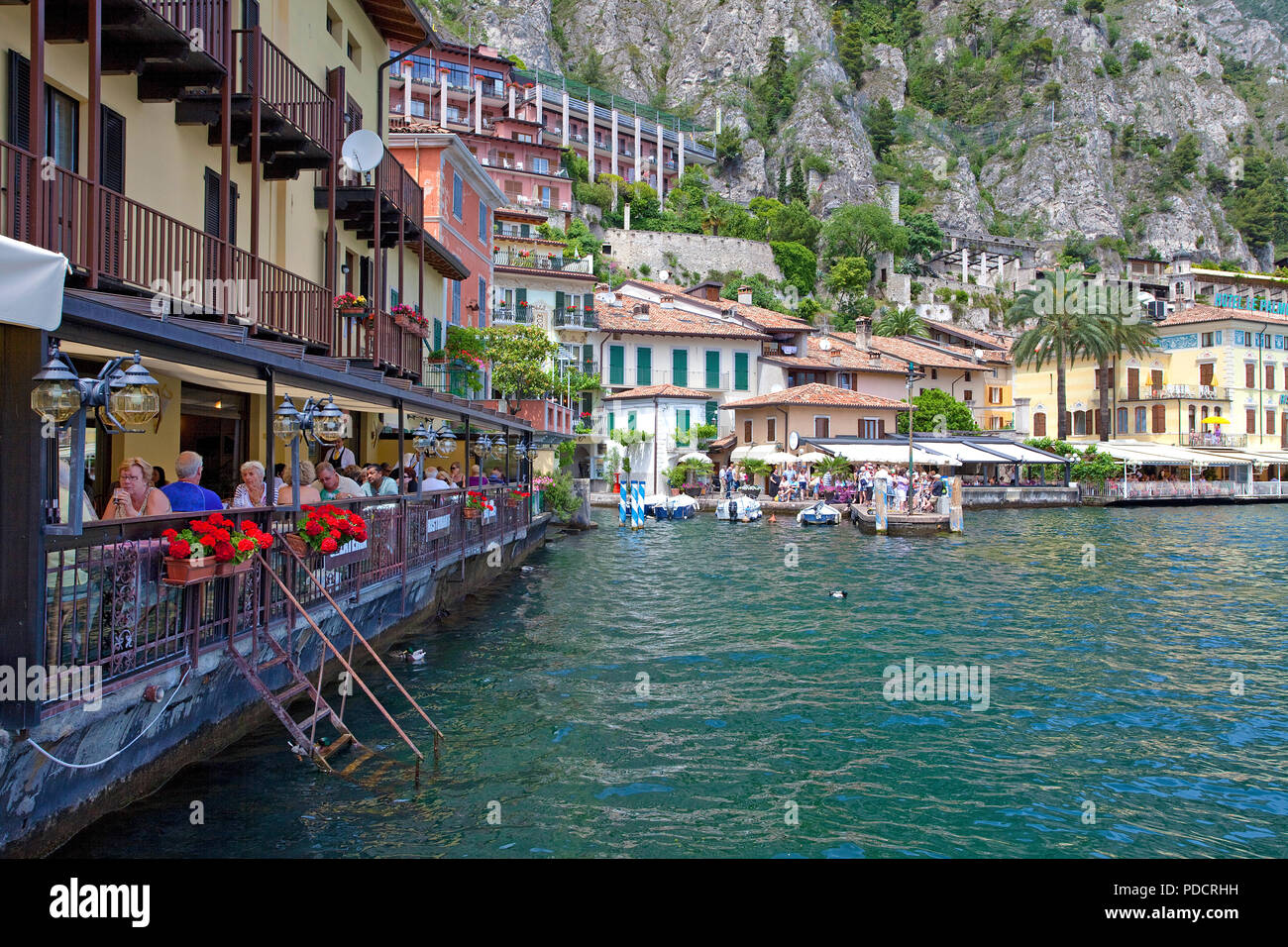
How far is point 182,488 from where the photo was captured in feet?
28.2

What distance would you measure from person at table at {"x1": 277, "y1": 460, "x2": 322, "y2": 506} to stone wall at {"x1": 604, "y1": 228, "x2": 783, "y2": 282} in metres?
67.3

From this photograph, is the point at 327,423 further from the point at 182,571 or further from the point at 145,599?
the point at 145,599

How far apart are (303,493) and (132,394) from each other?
4.24 metres

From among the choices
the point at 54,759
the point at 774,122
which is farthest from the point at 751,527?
the point at 774,122

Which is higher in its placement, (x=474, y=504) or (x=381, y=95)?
(x=381, y=95)

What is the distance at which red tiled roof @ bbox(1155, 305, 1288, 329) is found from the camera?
64.8 m

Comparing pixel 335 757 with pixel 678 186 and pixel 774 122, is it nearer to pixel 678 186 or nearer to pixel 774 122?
pixel 678 186

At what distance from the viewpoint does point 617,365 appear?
2276 inches

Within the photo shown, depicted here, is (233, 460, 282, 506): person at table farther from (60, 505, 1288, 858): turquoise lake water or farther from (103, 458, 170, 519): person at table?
(60, 505, 1288, 858): turquoise lake water

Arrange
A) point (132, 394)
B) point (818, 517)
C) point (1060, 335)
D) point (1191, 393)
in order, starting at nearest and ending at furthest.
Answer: point (132, 394)
point (818, 517)
point (1060, 335)
point (1191, 393)

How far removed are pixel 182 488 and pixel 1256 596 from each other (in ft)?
73.6

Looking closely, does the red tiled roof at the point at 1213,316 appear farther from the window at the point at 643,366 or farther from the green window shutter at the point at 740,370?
the window at the point at 643,366

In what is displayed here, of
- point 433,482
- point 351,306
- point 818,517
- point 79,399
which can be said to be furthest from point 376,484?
point 818,517

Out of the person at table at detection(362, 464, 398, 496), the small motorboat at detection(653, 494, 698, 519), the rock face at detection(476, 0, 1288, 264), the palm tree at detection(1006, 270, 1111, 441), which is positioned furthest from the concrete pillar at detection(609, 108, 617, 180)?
the person at table at detection(362, 464, 398, 496)
